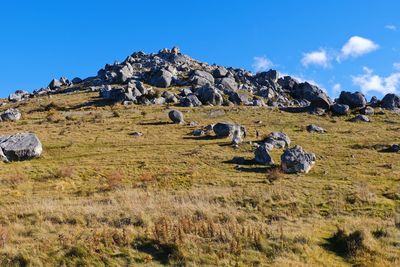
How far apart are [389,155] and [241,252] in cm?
3310

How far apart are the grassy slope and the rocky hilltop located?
97.7ft

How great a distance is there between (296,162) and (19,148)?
960 inches

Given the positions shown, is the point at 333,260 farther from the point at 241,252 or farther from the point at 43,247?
the point at 43,247

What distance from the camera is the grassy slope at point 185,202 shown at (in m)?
15.1

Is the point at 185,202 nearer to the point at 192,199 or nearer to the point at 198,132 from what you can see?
the point at 192,199

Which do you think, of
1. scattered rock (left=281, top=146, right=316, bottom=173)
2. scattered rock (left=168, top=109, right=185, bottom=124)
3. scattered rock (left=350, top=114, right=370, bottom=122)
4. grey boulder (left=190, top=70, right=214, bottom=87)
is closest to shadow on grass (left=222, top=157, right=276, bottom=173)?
scattered rock (left=281, top=146, right=316, bottom=173)

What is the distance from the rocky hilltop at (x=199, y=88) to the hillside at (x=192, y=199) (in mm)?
21532

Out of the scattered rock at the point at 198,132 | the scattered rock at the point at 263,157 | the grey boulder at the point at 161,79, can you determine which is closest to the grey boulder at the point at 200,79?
the grey boulder at the point at 161,79

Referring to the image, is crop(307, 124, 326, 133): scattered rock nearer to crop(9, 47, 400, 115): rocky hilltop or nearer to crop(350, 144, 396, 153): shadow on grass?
crop(350, 144, 396, 153): shadow on grass

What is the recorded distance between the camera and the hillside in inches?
598

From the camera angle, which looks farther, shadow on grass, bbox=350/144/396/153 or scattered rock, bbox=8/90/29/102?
scattered rock, bbox=8/90/29/102

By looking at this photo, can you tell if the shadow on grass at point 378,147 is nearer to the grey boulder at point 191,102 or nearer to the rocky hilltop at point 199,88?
the rocky hilltop at point 199,88

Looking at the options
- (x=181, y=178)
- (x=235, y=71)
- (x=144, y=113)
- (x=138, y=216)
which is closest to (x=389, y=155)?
(x=181, y=178)

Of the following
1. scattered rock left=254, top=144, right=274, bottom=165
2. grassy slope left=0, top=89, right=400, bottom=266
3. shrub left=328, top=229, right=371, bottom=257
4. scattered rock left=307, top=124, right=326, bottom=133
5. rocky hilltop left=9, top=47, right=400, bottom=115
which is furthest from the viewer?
rocky hilltop left=9, top=47, right=400, bottom=115
